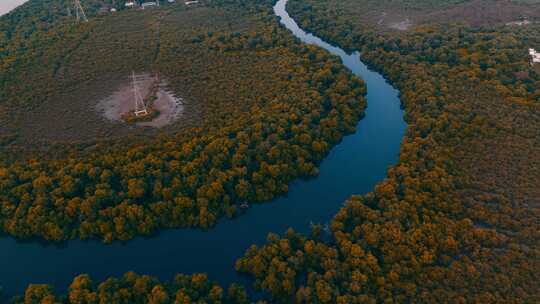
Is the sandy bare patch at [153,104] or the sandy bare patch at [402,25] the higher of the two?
the sandy bare patch at [402,25]

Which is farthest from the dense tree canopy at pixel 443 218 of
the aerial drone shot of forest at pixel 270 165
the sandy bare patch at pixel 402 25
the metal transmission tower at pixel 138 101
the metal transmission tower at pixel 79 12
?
the metal transmission tower at pixel 79 12

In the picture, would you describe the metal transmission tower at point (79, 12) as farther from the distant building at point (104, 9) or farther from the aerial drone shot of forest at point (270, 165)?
the aerial drone shot of forest at point (270, 165)

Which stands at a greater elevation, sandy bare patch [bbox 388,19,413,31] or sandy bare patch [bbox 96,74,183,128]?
sandy bare patch [bbox 388,19,413,31]

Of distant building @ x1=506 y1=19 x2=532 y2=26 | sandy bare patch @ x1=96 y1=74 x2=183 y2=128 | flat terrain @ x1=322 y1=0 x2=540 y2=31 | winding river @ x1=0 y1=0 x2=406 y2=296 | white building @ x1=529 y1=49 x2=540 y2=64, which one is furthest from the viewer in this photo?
flat terrain @ x1=322 y1=0 x2=540 y2=31

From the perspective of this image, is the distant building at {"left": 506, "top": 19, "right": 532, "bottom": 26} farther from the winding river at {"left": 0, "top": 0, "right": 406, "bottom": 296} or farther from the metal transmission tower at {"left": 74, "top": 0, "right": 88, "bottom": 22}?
the metal transmission tower at {"left": 74, "top": 0, "right": 88, "bottom": 22}

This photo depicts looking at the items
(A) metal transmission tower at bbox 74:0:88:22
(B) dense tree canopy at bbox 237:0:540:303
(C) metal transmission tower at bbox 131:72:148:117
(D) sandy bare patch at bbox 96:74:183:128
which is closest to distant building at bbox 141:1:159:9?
(A) metal transmission tower at bbox 74:0:88:22
